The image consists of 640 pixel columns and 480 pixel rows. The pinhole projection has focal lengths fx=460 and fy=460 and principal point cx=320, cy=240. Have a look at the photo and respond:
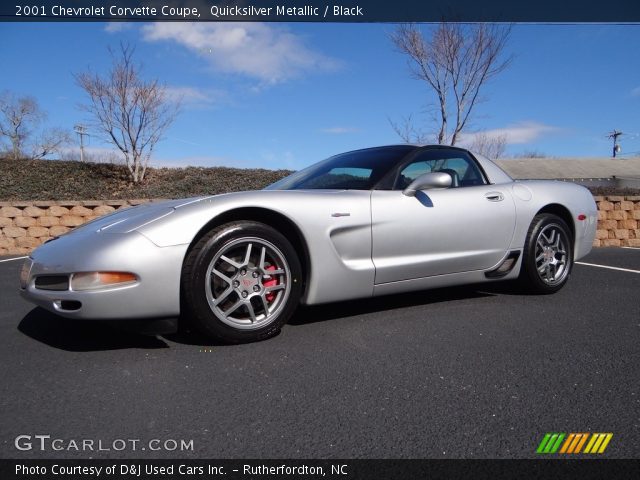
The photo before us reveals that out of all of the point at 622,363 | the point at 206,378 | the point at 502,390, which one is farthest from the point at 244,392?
the point at 622,363

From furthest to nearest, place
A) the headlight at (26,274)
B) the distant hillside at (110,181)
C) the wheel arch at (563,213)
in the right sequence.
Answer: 1. the distant hillside at (110,181)
2. the wheel arch at (563,213)
3. the headlight at (26,274)

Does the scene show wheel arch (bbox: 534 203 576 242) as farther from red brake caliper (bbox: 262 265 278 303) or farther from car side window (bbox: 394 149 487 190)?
red brake caliper (bbox: 262 265 278 303)

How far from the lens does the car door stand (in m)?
2.91

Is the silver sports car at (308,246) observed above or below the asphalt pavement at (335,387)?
above

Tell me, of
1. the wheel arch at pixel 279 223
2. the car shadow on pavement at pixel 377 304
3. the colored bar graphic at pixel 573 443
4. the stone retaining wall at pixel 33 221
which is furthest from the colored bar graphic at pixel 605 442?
the stone retaining wall at pixel 33 221

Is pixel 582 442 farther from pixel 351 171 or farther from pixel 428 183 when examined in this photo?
pixel 351 171

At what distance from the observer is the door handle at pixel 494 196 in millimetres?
3443

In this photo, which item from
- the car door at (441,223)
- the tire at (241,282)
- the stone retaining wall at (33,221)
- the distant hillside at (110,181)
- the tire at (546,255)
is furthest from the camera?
the distant hillside at (110,181)

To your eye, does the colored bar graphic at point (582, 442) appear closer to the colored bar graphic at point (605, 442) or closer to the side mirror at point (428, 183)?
the colored bar graphic at point (605, 442)

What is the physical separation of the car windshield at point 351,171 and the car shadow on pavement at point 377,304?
0.86 m

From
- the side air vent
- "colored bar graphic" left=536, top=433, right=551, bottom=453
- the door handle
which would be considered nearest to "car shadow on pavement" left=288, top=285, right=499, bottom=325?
the side air vent

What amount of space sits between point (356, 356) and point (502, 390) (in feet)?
2.32

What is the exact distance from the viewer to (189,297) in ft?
7.72

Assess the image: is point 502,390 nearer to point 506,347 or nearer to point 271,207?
point 506,347
